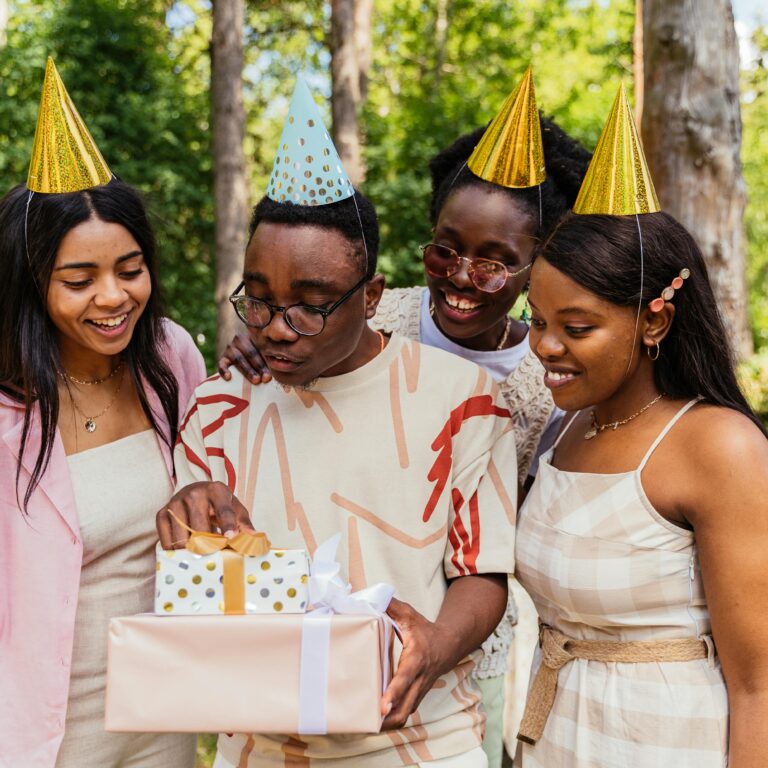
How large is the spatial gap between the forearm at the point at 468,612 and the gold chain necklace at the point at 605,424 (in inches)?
17.4

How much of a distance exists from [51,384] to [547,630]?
5.03 ft

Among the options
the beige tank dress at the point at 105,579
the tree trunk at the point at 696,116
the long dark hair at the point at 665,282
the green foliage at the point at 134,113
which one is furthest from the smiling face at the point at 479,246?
the green foliage at the point at 134,113

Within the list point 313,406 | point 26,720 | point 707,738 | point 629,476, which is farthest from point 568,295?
point 26,720

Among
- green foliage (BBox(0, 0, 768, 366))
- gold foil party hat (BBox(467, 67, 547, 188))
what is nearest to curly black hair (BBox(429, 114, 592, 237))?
gold foil party hat (BBox(467, 67, 547, 188))

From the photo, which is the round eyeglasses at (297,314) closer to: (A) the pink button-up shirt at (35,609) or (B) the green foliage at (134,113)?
(A) the pink button-up shirt at (35,609)

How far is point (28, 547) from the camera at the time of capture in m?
2.52

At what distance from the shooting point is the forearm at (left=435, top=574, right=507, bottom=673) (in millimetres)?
2145

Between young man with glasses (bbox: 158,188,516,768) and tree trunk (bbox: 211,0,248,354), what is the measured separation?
813cm

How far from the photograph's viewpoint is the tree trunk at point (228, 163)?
10516mm

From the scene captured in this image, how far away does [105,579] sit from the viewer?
264 cm

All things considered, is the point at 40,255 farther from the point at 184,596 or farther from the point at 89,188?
the point at 184,596

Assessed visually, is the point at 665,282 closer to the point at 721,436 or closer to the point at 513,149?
the point at 721,436

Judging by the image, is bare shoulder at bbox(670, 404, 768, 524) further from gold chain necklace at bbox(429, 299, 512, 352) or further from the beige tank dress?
the beige tank dress

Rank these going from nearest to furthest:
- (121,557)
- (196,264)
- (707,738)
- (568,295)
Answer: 1. (707,738)
2. (568,295)
3. (121,557)
4. (196,264)
